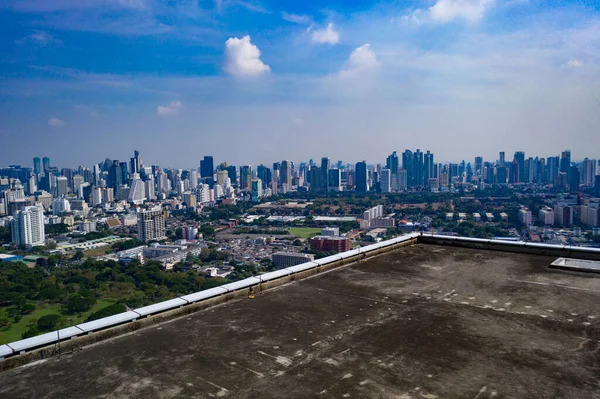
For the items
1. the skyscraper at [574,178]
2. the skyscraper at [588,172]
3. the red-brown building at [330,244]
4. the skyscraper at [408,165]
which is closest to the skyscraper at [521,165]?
the skyscraper at [588,172]

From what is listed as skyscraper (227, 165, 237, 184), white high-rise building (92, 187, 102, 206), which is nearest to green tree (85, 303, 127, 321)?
white high-rise building (92, 187, 102, 206)

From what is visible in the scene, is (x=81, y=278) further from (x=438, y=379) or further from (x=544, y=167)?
(x=544, y=167)

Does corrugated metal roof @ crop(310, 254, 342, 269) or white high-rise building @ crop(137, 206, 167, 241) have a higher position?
corrugated metal roof @ crop(310, 254, 342, 269)

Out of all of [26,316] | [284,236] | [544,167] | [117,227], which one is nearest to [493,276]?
[26,316]

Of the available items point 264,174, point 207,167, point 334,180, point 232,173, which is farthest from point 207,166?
point 334,180

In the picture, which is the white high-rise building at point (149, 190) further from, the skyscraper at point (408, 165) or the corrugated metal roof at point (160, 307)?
the corrugated metal roof at point (160, 307)

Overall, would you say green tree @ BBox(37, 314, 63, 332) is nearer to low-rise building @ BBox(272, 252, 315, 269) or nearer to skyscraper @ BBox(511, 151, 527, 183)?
low-rise building @ BBox(272, 252, 315, 269)

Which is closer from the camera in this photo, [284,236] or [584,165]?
[284,236]
